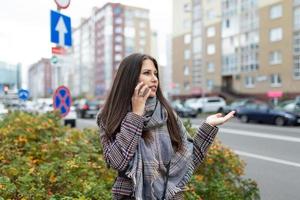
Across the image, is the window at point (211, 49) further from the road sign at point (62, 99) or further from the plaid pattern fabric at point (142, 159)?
the plaid pattern fabric at point (142, 159)

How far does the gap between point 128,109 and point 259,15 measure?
45092 mm

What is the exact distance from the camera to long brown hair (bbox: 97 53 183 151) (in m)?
2.14

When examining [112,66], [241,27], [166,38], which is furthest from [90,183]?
[112,66]

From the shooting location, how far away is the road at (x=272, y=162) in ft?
21.3

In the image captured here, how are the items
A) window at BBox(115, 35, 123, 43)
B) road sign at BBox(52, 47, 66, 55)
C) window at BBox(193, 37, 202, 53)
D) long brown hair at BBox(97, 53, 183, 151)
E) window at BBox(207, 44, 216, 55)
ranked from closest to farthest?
long brown hair at BBox(97, 53, 183, 151)
road sign at BBox(52, 47, 66, 55)
window at BBox(207, 44, 216, 55)
window at BBox(193, 37, 202, 53)
window at BBox(115, 35, 123, 43)

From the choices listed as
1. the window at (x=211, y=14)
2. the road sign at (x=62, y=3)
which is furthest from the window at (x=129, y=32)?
the road sign at (x=62, y=3)

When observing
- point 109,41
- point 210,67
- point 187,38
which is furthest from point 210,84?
point 109,41

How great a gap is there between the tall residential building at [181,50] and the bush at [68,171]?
49.9 metres

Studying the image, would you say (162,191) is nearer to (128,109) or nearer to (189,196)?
(128,109)

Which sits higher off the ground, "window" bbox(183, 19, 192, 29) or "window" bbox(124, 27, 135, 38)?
"window" bbox(124, 27, 135, 38)

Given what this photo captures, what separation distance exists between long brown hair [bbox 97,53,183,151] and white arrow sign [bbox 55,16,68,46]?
549cm

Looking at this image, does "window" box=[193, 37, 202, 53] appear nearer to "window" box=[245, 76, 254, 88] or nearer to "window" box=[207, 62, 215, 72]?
"window" box=[207, 62, 215, 72]

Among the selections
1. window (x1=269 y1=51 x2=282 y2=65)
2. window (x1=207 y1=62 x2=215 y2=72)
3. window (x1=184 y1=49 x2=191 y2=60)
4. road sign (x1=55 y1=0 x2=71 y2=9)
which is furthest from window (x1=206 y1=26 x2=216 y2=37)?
road sign (x1=55 y1=0 x2=71 y2=9)

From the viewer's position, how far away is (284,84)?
132 feet
